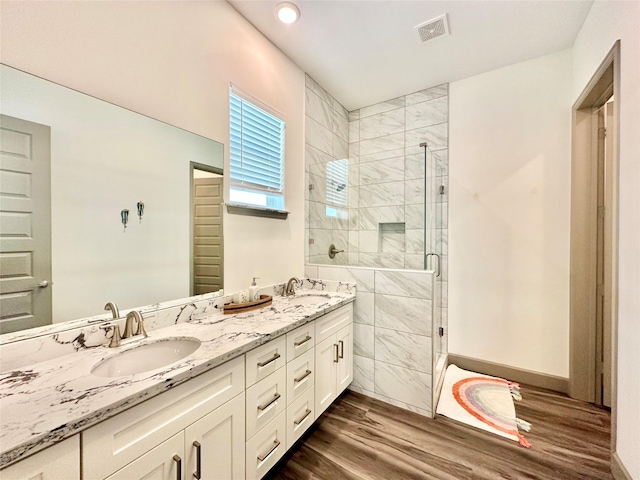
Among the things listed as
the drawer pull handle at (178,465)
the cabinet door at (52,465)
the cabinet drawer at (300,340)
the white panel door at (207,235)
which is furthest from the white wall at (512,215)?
the cabinet door at (52,465)

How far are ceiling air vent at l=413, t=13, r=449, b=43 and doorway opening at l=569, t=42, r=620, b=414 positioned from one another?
1189 mm

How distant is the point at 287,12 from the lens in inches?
73.0

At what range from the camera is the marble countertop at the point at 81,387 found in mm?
646

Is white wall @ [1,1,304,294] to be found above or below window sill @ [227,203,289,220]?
above

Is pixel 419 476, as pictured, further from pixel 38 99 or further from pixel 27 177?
pixel 38 99

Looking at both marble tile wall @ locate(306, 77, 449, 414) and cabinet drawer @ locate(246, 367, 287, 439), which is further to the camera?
marble tile wall @ locate(306, 77, 449, 414)

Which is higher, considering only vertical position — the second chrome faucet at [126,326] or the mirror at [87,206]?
the mirror at [87,206]

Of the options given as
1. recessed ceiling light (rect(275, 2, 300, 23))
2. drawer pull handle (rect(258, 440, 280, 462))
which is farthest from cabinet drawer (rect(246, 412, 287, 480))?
recessed ceiling light (rect(275, 2, 300, 23))

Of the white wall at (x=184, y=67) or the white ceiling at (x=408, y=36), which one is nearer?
the white wall at (x=184, y=67)

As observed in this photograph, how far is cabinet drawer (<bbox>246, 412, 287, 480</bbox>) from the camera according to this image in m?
1.24

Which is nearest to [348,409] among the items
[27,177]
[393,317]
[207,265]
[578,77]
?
[393,317]

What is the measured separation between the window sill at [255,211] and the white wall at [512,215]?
5.98 feet

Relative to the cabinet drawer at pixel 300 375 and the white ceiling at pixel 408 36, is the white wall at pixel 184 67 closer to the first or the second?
the white ceiling at pixel 408 36

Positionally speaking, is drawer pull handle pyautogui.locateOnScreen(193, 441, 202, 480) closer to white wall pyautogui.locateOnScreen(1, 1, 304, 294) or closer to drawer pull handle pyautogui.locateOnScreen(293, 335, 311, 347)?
drawer pull handle pyautogui.locateOnScreen(293, 335, 311, 347)
